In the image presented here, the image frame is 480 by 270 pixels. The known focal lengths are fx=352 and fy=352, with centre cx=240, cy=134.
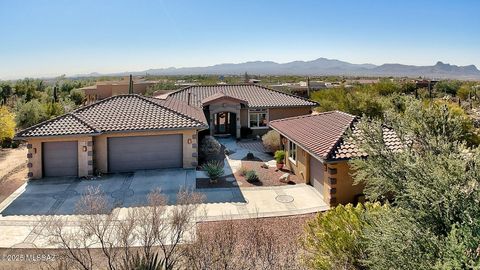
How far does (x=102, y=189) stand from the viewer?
17.8 metres

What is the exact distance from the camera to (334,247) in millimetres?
9203

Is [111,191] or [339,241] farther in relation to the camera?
[111,191]

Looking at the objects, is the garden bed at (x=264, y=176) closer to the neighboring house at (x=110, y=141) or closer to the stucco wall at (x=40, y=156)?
the neighboring house at (x=110, y=141)

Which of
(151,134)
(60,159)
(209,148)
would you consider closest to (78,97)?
(209,148)

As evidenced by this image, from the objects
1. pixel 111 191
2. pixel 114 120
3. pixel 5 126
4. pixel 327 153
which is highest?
pixel 114 120

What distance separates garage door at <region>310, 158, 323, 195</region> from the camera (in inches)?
681

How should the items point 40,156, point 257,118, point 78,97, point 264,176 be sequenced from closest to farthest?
1. point 40,156
2. point 264,176
3. point 257,118
4. point 78,97

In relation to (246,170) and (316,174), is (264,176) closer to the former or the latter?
(246,170)

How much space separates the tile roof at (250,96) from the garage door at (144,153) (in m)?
10.7

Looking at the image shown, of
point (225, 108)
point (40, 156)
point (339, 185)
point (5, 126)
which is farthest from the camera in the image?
point (225, 108)

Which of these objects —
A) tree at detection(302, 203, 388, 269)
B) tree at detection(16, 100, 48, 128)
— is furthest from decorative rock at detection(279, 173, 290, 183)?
tree at detection(16, 100, 48, 128)

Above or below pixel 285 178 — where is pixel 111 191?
below

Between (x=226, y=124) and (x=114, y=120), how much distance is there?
550 inches

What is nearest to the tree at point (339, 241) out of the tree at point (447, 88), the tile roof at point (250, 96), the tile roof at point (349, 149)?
the tile roof at point (349, 149)
